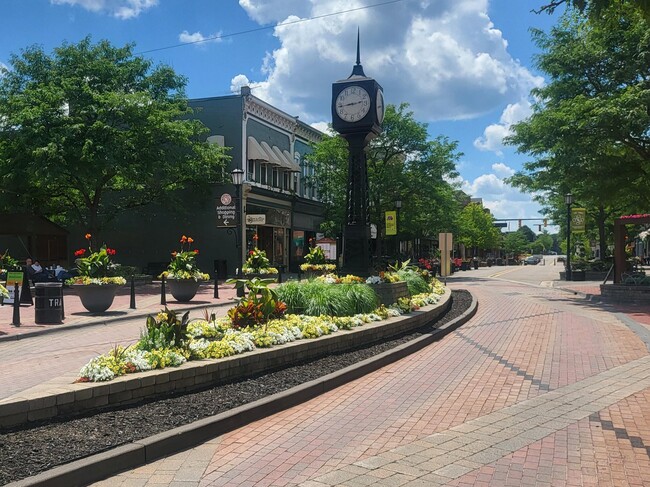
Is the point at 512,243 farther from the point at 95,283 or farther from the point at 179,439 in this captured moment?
the point at 179,439

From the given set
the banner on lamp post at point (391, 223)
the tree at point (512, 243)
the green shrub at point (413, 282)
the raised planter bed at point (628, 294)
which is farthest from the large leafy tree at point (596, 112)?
the tree at point (512, 243)

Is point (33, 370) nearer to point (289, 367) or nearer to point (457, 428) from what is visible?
point (289, 367)

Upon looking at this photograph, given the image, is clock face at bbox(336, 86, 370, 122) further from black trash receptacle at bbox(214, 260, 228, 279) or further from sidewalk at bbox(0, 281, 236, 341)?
black trash receptacle at bbox(214, 260, 228, 279)

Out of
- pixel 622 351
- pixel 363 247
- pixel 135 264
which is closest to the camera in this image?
pixel 622 351

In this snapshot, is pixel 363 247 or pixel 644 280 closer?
pixel 363 247

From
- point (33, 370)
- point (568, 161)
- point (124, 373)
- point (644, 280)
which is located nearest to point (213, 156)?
point (568, 161)

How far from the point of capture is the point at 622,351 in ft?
31.9

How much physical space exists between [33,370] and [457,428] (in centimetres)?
554

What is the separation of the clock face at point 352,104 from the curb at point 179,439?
6869 millimetres

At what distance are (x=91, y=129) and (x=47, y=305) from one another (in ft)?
42.2

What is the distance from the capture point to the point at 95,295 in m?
14.1

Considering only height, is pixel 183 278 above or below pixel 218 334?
above

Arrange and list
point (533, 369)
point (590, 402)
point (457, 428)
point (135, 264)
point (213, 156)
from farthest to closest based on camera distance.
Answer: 1. point (135, 264)
2. point (213, 156)
3. point (533, 369)
4. point (590, 402)
5. point (457, 428)

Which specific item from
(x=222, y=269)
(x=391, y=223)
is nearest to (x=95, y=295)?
(x=222, y=269)
